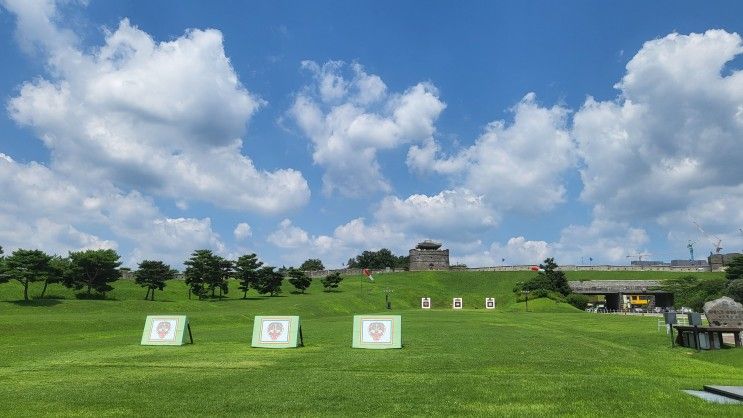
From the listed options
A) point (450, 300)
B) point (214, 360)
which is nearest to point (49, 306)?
point (214, 360)

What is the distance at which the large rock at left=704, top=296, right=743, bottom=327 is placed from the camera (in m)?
29.9

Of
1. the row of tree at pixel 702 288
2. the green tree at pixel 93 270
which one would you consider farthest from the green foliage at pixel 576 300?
the green tree at pixel 93 270

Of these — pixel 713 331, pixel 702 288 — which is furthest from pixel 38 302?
pixel 702 288

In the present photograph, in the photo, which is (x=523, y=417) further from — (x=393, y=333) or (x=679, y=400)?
(x=393, y=333)

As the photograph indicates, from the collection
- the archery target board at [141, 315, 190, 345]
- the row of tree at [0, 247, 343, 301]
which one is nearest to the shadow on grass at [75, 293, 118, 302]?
the row of tree at [0, 247, 343, 301]

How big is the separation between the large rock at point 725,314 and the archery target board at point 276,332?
2308cm

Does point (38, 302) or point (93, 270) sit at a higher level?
point (93, 270)

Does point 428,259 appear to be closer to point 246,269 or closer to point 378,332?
point 246,269

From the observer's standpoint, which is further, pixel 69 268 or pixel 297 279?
pixel 297 279

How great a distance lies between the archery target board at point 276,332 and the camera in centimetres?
2664

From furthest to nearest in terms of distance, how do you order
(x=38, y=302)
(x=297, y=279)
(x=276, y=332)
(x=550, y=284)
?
(x=297, y=279), (x=550, y=284), (x=38, y=302), (x=276, y=332)

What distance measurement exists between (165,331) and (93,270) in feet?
178

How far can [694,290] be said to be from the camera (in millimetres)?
92875

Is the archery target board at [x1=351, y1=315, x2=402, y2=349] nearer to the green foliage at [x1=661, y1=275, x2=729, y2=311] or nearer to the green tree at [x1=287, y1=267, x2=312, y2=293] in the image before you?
the green foliage at [x1=661, y1=275, x2=729, y2=311]
